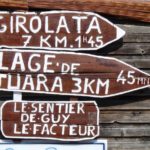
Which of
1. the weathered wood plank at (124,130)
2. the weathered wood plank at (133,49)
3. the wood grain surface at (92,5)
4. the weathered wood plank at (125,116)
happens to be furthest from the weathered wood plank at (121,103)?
the wood grain surface at (92,5)

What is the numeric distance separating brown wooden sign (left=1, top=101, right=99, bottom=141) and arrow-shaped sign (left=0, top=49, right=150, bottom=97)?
5.0 inches

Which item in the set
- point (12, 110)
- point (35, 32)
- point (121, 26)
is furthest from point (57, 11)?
point (12, 110)

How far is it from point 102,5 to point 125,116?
1.01 meters

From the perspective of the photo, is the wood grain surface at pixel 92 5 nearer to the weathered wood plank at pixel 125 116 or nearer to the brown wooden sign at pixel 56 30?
the brown wooden sign at pixel 56 30

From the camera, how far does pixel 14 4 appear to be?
17.1 feet

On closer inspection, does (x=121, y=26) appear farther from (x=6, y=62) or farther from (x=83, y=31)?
(x=6, y=62)

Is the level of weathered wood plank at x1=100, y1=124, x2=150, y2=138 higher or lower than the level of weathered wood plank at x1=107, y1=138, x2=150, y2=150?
higher

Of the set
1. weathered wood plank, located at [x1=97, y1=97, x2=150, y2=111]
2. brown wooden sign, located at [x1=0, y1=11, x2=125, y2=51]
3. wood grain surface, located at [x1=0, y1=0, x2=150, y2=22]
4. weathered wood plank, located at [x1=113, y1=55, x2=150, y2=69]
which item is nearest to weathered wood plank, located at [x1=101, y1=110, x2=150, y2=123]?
weathered wood plank, located at [x1=97, y1=97, x2=150, y2=111]

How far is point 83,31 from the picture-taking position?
17.2ft

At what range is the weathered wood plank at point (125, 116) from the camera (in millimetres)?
5406

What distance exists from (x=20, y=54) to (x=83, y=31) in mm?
582

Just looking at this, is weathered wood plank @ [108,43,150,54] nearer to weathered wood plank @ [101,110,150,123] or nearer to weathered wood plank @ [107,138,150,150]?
weathered wood plank @ [101,110,150,123]

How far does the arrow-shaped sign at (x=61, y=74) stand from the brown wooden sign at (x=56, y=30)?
8 centimetres

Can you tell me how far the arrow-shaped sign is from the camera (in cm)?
524
